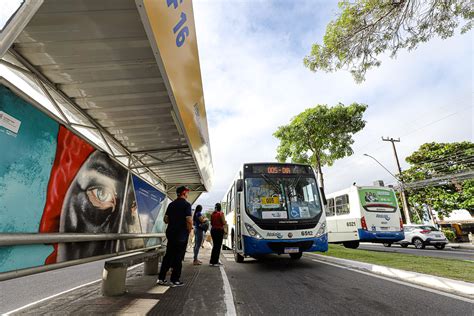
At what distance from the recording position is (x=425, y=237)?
57.0 ft

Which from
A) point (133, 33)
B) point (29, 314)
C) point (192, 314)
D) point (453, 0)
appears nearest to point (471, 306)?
point (192, 314)

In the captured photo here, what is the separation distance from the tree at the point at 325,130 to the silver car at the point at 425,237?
22.6 feet

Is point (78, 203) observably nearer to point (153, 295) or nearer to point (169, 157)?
point (153, 295)

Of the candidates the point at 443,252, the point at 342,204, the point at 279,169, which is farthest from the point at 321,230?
the point at 443,252

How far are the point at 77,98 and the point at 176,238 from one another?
9.77 feet

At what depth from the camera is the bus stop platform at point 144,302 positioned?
3.35 meters

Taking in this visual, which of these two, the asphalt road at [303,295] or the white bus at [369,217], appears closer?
the asphalt road at [303,295]

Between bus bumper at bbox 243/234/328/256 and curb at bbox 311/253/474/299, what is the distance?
1.25m

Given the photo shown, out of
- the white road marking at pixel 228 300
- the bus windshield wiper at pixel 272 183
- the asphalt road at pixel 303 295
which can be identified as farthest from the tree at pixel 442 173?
the white road marking at pixel 228 300

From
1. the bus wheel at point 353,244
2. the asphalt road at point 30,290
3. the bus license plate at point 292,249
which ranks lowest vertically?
the asphalt road at point 30,290

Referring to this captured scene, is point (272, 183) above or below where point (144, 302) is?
above

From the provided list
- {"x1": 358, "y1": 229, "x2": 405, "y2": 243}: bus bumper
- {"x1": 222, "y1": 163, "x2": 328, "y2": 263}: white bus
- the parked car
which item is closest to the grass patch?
{"x1": 222, "y1": 163, "x2": 328, "y2": 263}: white bus

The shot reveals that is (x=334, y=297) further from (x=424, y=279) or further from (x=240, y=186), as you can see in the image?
(x=240, y=186)

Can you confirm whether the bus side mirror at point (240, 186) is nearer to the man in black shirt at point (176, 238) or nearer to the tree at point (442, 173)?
the man in black shirt at point (176, 238)
